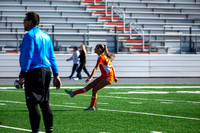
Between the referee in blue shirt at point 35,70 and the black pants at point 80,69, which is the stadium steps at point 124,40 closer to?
the black pants at point 80,69

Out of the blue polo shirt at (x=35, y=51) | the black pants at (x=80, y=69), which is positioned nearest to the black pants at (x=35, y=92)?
the blue polo shirt at (x=35, y=51)

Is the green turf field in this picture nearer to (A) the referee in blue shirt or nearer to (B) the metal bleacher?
(A) the referee in blue shirt

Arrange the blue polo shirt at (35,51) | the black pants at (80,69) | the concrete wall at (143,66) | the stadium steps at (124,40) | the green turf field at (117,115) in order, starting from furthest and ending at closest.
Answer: the stadium steps at (124,40) < the concrete wall at (143,66) < the black pants at (80,69) < the green turf field at (117,115) < the blue polo shirt at (35,51)

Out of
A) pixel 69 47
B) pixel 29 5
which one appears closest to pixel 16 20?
pixel 29 5

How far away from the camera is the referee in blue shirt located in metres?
5.26

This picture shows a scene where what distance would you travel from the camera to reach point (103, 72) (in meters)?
9.73

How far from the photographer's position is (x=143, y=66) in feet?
74.7

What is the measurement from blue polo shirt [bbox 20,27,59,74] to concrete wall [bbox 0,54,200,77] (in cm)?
1622

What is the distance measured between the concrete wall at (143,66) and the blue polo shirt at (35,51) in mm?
16222

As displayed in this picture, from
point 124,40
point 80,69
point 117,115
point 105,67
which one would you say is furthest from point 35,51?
point 124,40

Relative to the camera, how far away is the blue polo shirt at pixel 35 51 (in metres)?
5.23

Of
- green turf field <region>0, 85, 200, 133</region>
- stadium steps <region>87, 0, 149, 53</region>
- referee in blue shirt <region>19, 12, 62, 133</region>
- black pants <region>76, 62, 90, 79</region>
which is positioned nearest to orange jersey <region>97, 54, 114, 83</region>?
green turf field <region>0, 85, 200, 133</region>

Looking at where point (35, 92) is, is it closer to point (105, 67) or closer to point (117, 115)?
point (117, 115)

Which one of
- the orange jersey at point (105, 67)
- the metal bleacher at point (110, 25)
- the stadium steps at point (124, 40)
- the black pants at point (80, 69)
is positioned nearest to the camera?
the orange jersey at point (105, 67)
